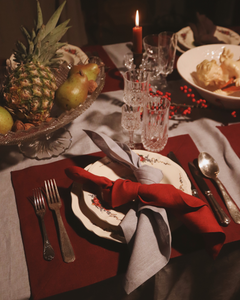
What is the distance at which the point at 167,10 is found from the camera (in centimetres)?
296

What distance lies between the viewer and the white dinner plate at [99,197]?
0.55 metres

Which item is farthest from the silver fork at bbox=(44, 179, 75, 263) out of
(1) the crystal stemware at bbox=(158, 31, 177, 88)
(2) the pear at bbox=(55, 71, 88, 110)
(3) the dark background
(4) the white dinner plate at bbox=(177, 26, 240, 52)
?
(3) the dark background

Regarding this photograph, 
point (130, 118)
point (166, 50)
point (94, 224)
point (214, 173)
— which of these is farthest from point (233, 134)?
point (94, 224)

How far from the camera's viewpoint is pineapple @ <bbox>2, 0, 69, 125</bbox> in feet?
2.35

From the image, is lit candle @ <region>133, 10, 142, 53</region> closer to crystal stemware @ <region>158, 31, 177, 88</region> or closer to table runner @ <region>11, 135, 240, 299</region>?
crystal stemware @ <region>158, 31, 177, 88</region>

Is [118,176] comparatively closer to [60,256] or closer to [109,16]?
[60,256]

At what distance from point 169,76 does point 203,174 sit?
2.02 ft

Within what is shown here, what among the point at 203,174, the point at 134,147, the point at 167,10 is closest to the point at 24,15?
the point at 167,10

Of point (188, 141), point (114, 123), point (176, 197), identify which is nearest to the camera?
point (176, 197)

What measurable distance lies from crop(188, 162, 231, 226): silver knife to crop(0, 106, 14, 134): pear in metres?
0.52

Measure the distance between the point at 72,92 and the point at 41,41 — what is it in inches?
8.4

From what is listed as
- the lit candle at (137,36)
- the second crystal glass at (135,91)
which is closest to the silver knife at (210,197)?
the second crystal glass at (135,91)

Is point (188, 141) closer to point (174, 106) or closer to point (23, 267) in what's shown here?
point (174, 106)

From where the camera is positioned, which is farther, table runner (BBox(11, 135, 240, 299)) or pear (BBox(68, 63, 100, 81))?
pear (BBox(68, 63, 100, 81))
